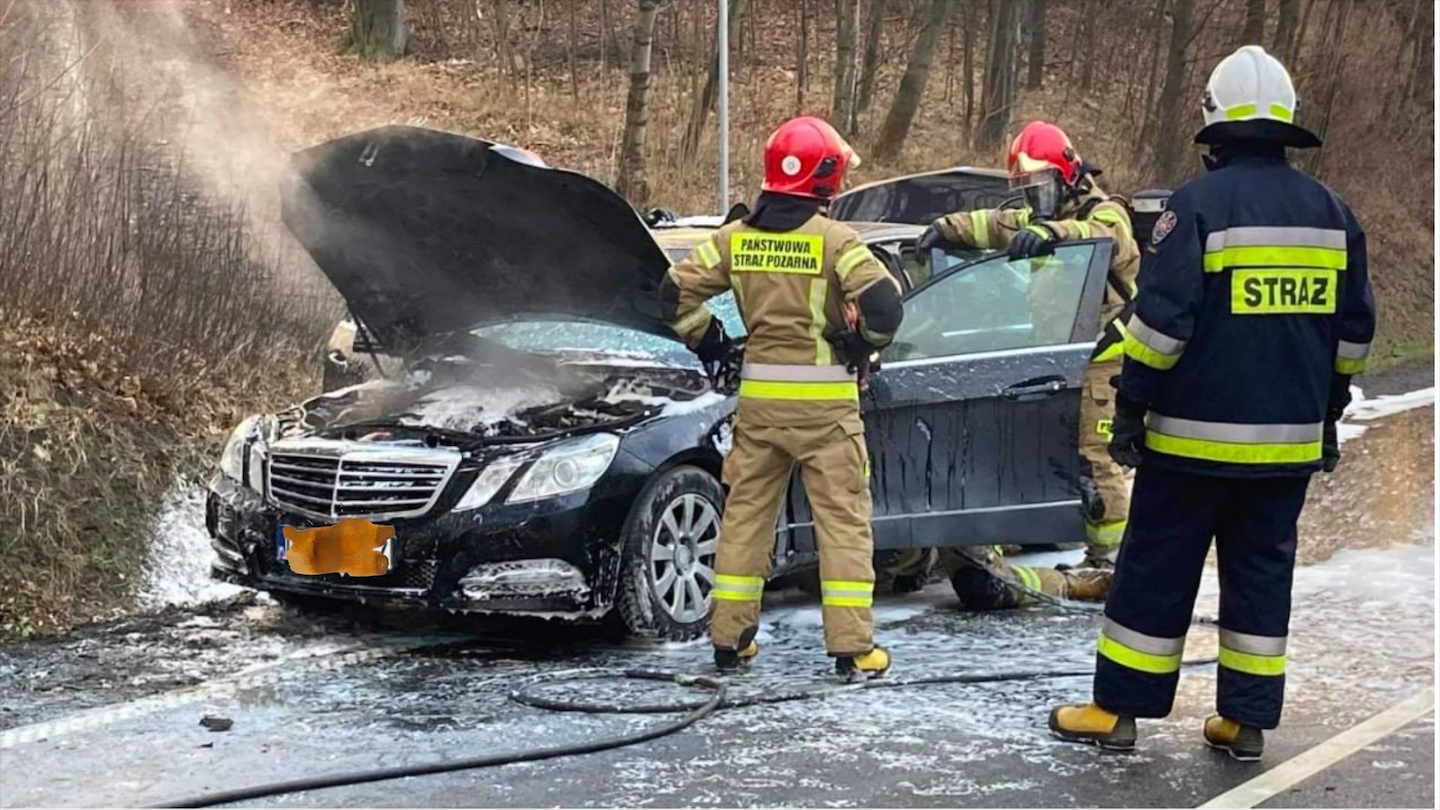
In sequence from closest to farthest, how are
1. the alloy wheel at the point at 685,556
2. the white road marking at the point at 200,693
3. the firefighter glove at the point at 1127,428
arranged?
the firefighter glove at the point at 1127,428
the white road marking at the point at 200,693
the alloy wheel at the point at 685,556

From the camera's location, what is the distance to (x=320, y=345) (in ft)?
31.4

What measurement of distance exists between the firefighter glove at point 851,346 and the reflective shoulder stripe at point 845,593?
738 mm

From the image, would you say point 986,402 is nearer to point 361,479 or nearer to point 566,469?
point 566,469

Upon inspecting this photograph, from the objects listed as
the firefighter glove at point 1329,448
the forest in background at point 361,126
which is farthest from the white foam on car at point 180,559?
the firefighter glove at point 1329,448

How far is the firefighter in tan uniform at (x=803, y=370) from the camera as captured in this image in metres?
5.53

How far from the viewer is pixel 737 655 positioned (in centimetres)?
567

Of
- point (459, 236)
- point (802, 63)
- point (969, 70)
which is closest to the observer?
point (459, 236)

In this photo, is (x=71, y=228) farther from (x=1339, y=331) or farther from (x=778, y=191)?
(x=1339, y=331)

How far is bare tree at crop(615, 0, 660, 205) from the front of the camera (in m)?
12.9

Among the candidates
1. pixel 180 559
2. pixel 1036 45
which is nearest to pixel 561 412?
pixel 180 559

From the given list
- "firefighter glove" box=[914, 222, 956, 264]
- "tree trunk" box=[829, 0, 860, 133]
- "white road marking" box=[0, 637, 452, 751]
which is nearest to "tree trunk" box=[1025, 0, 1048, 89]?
"tree trunk" box=[829, 0, 860, 133]

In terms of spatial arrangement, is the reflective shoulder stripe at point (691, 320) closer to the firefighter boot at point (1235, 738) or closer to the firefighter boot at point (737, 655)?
the firefighter boot at point (737, 655)

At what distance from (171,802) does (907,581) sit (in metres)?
3.92

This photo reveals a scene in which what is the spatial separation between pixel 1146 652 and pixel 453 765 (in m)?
2.02
